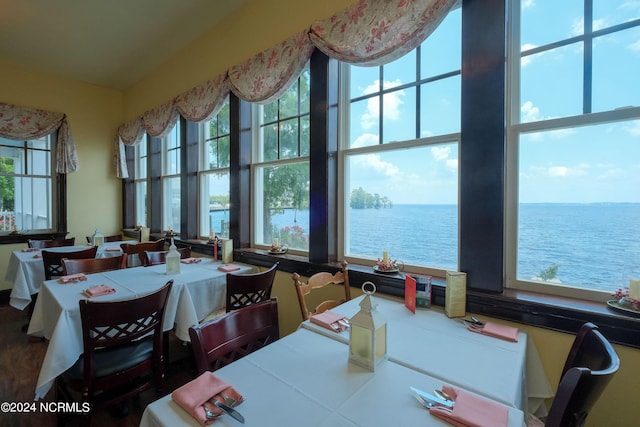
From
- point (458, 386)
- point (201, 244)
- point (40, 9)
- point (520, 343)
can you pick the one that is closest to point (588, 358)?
point (520, 343)

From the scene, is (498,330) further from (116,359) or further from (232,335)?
(116,359)

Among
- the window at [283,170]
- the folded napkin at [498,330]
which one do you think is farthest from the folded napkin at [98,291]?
the folded napkin at [498,330]

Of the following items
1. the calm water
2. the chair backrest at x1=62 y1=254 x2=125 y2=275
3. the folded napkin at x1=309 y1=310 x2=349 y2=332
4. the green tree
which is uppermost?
the green tree

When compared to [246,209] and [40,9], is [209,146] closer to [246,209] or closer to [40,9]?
[246,209]

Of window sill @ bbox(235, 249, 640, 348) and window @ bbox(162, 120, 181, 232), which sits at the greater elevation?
window @ bbox(162, 120, 181, 232)

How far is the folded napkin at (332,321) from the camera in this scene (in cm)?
124

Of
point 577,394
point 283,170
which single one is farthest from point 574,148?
point 283,170

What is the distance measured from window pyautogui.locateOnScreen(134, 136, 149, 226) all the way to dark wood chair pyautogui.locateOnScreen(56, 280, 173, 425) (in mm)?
3624

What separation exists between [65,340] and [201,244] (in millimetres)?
1838

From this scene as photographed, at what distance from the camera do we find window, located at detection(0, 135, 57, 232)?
394cm

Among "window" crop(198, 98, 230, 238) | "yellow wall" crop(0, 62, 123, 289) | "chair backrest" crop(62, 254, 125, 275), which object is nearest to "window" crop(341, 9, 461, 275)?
"window" crop(198, 98, 230, 238)

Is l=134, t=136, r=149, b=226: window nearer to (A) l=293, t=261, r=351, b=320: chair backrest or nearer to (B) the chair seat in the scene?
(B) the chair seat

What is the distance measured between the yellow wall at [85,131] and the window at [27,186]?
1.07 ft

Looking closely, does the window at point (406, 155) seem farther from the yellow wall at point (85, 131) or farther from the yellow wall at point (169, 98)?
the yellow wall at point (85, 131)
